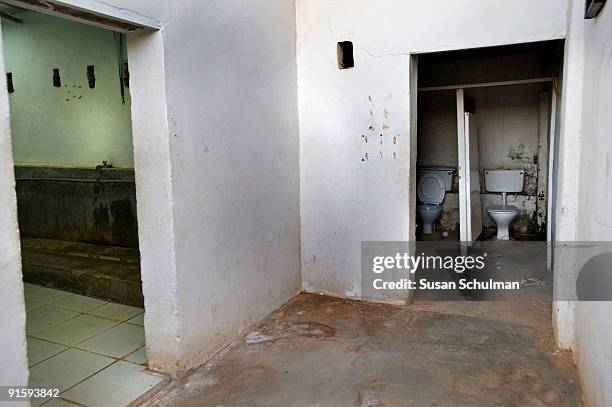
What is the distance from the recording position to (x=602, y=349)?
1929mm

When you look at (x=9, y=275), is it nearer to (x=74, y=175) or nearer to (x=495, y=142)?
(x=74, y=175)

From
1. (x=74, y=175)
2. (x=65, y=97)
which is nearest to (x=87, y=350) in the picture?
(x=74, y=175)

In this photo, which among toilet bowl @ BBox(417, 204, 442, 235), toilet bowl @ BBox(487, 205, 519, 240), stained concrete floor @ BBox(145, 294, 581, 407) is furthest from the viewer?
toilet bowl @ BBox(417, 204, 442, 235)

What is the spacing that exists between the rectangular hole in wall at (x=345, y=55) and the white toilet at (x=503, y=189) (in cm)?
296

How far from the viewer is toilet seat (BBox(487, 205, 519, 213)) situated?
562cm

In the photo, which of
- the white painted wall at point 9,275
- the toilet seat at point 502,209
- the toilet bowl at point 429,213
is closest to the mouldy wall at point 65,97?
the white painted wall at point 9,275

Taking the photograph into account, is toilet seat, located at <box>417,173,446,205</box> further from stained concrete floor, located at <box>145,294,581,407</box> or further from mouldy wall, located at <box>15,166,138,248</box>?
mouldy wall, located at <box>15,166,138,248</box>

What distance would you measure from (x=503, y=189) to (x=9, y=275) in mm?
5621

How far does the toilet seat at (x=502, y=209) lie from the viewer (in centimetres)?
562

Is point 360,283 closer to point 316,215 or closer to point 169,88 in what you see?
point 316,215

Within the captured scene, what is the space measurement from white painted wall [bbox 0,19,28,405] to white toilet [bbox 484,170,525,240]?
5.13 metres

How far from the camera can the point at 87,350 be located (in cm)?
294

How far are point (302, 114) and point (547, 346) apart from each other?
97.5 inches

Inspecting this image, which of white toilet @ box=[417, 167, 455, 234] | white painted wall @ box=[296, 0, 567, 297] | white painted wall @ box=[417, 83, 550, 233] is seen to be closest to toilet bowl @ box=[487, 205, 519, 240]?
white painted wall @ box=[417, 83, 550, 233]
